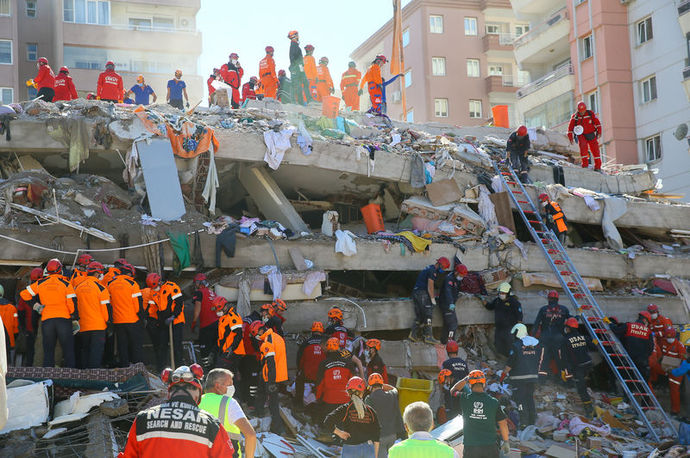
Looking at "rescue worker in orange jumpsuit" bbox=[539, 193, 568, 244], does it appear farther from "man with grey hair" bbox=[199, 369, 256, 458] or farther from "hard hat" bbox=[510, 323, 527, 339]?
"man with grey hair" bbox=[199, 369, 256, 458]

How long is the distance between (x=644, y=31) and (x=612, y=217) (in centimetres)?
1631

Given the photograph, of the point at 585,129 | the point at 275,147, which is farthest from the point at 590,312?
the point at 275,147

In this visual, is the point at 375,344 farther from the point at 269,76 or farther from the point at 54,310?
the point at 269,76

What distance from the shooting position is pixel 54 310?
1072 cm

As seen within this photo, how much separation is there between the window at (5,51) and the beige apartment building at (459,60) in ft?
60.3

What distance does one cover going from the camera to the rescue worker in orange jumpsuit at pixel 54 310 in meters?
10.7

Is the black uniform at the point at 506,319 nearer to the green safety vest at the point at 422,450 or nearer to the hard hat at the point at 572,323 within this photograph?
the hard hat at the point at 572,323

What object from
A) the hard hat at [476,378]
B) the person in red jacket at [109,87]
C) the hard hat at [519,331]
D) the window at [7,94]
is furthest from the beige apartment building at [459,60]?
the hard hat at [476,378]

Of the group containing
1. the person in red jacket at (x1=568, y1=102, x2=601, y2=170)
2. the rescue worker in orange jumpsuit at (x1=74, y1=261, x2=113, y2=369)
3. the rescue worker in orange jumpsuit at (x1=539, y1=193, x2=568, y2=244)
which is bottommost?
the rescue worker in orange jumpsuit at (x1=74, y1=261, x2=113, y2=369)

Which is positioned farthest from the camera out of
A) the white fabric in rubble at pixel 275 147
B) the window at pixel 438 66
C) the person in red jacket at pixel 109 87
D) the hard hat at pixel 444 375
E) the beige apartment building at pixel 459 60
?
the window at pixel 438 66

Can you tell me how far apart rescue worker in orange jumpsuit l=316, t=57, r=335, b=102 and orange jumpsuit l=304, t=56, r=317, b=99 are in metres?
0.13

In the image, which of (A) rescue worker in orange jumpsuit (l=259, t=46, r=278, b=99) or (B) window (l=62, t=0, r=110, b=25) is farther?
(B) window (l=62, t=0, r=110, b=25)

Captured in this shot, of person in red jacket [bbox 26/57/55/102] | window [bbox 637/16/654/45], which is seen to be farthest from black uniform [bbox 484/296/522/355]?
window [bbox 637/16/654/45]

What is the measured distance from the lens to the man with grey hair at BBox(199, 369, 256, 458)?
618 centimetres
